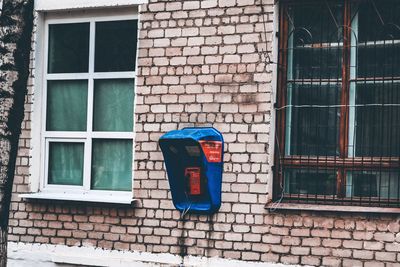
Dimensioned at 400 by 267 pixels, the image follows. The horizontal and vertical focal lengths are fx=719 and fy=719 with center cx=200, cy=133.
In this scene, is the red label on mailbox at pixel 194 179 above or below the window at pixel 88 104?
below

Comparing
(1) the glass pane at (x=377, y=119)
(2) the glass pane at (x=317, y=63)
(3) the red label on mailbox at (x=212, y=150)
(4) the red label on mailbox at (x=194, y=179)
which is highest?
(2) the glass pane at (x=317, y=63)

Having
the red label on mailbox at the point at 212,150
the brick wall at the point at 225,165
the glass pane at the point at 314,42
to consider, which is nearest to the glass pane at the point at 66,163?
the brick wall at the point at 225,165

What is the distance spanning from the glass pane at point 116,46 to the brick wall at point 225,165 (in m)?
0.27

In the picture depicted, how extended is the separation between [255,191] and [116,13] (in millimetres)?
2407

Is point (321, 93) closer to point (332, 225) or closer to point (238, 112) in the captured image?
point (238, 112)

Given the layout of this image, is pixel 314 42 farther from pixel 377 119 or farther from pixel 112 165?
pixel 112 165

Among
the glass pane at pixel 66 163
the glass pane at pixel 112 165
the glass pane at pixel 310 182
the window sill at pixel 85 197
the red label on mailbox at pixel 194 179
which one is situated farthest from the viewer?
the glass pane at pixel 66 163

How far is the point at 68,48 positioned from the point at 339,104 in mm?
3014

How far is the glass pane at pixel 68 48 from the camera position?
7675 mm

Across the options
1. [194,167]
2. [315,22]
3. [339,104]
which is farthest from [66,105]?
[339,104]

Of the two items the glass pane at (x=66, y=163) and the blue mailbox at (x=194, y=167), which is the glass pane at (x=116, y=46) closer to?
the glass pane at (x=66, y=163)

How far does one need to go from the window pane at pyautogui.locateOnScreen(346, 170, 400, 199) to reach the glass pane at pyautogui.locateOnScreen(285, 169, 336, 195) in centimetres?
16

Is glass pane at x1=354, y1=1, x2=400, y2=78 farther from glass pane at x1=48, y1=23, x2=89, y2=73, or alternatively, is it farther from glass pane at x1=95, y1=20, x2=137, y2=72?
glass pane at x1=48, y1=23, x2=89, y2=73

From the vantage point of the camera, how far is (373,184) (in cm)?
642
